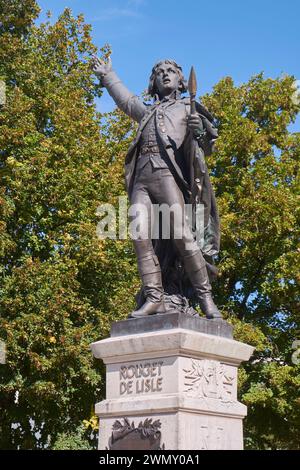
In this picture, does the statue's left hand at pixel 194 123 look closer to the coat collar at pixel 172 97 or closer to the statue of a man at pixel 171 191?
the statue of a man at pixel 171 191

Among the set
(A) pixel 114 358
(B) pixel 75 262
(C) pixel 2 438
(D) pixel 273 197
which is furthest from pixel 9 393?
(A) pixel 114 358

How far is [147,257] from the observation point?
809cm

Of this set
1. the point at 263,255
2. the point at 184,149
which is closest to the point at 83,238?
the point at 263,255

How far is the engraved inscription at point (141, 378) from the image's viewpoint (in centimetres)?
729

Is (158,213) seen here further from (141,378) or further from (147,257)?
(141,378)

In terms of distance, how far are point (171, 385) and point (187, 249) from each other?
1.45 m

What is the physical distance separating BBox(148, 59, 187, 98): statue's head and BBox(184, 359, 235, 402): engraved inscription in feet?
9.86

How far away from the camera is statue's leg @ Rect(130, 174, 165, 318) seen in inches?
312

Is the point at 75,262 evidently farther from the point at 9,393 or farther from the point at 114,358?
the point at 114,358

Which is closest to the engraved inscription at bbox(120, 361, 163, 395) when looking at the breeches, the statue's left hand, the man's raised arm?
the breeches

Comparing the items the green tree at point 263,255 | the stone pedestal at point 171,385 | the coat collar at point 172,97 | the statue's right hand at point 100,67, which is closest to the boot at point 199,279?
the stone pedestal at point 171,385

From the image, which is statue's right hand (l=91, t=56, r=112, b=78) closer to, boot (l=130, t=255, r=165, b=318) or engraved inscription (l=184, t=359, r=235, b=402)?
boot (l=130, t=255, r=165, b=318)

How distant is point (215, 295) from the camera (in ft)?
77.5

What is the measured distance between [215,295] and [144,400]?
53.9 feet
